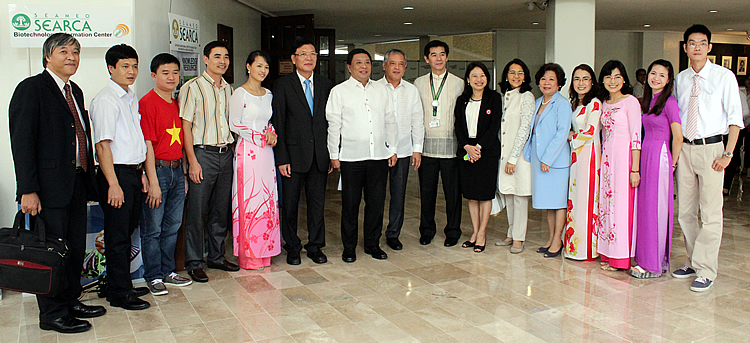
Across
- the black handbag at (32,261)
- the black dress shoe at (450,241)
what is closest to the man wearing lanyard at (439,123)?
the black dress shoe at (450,241)

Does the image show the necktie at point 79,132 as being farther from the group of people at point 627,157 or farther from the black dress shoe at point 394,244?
the group of people at point 627,157

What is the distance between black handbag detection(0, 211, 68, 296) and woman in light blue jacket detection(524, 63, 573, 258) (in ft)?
11.8

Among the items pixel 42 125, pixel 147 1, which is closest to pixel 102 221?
pixel 42 125

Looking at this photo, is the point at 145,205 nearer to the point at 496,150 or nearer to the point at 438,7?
the point at 496,150

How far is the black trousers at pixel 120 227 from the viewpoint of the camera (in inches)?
146

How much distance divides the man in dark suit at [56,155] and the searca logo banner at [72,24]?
783mm

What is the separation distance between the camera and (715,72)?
411 cm

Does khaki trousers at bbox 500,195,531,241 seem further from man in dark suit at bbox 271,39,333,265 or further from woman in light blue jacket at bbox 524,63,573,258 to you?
man in dark suit at bbox 271,39,333,265

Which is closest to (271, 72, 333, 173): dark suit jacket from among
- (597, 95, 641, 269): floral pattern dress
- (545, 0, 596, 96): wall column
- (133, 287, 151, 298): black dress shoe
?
(133, 287, 151, 298): black dress shoe

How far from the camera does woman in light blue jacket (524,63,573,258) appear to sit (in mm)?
4762

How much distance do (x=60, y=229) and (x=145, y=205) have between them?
2.45 feet

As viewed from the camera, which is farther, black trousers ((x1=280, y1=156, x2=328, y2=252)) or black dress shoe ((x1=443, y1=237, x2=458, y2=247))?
black dress shoe ((x1=443, y1=237, x2=458, y2=247))

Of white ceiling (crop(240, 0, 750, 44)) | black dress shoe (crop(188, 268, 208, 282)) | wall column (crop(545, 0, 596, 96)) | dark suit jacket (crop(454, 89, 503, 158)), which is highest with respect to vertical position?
white ceiling (crop(240, 0, 750, 44))

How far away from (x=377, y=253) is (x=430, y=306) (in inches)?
48.7
